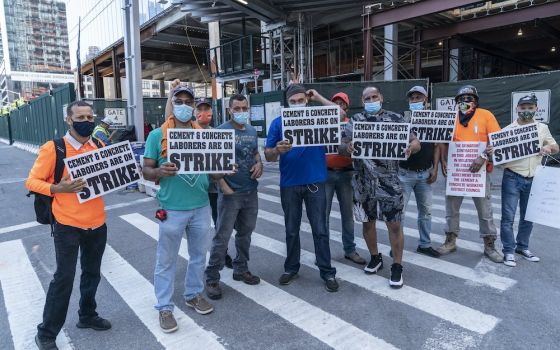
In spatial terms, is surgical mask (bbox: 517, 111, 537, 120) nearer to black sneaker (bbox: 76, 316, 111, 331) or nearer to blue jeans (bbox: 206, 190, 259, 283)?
blue jeans (bbox: 206, 190, 259, 283)

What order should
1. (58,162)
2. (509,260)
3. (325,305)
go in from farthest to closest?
(509,260)
(325,305)
(58,162)

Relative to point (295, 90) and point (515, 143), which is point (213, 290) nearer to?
point (295, 90)

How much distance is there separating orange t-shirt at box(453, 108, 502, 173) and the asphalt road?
4.96ft

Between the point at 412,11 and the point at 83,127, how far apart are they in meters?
14.8

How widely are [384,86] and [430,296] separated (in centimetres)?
1153

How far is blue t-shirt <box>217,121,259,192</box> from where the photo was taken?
A: 4379 millimetres

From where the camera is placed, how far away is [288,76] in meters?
18.8

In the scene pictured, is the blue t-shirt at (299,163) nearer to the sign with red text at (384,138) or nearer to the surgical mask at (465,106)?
the sign with red text at (384,138)

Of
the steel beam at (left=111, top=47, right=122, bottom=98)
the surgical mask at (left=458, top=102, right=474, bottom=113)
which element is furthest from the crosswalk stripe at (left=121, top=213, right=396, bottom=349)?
the steel beam at (left=111, top=47, right=122, bottom=98)

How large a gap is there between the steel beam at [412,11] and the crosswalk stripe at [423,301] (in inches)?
482

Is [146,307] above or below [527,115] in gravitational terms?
below

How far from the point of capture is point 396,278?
4469 millimetres

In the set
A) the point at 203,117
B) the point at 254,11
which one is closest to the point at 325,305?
the point at 203,117

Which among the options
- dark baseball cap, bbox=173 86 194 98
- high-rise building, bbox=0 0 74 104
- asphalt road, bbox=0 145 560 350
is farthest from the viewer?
high-rise building, bbox=0 0 74 104
